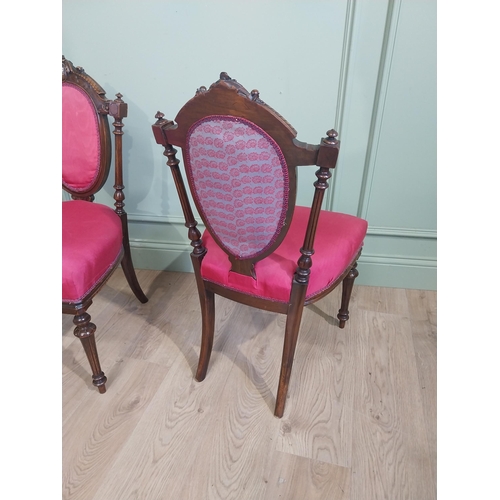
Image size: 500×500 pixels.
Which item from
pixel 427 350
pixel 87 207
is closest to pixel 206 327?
pixel 87 207

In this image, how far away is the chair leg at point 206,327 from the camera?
1.34m

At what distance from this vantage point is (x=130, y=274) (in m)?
1.76

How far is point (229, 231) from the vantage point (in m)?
1.11

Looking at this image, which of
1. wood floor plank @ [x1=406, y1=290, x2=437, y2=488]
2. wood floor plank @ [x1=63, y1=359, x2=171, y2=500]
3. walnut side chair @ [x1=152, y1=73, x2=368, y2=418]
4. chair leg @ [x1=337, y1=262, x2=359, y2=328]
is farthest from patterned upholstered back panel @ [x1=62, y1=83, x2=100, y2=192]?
wood floor plank @ [x1=406, y1=290, x2=437, y2=488]

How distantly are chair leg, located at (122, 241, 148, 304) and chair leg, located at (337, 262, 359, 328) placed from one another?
35.7 inches

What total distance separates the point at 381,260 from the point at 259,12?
1.22m

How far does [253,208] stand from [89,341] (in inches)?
29.3

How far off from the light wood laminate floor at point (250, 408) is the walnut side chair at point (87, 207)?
20 centimetres

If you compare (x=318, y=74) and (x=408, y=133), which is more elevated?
(x=318, y=74)

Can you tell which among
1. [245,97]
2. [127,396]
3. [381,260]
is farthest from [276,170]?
[381,260]

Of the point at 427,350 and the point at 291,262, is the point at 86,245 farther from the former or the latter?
the point at 427,350

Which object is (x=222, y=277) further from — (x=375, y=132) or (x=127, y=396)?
(x=375, y=132)

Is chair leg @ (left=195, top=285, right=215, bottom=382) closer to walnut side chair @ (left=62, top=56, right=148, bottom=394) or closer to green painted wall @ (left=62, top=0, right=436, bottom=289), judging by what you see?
walnut side chair @ (left=62, top=56, right=148, bottom=394)

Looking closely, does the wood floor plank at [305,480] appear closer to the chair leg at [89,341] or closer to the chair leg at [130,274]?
the chair leg at [89,341]
